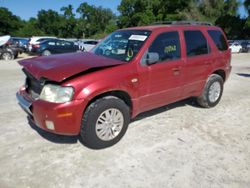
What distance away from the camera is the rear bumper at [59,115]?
3.86 metres

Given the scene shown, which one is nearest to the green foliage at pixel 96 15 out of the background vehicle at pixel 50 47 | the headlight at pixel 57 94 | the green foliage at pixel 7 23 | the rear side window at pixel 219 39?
the green foliage at pixel 7 23

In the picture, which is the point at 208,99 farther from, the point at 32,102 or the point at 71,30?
the point at 71,30

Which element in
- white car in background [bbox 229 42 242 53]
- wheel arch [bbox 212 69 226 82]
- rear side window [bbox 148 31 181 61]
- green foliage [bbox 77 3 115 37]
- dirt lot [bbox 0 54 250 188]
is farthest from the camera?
green foliage [bbox 77 3 115 37]

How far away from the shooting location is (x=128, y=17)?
67062 mm

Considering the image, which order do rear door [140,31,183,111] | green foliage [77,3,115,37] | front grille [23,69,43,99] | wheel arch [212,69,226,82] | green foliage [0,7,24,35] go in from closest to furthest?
front grille [23,69,43,99]
rear door [140,31,183,111]
wheel arch [212,69,226,82]
green foliage [0,7,24,35]
green foliage [77,3,115,37]

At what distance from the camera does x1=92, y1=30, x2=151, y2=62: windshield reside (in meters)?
4.79

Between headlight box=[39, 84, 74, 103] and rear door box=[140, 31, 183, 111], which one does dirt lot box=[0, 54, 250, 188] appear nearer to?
rear door box=[140, 31, 183, 111]

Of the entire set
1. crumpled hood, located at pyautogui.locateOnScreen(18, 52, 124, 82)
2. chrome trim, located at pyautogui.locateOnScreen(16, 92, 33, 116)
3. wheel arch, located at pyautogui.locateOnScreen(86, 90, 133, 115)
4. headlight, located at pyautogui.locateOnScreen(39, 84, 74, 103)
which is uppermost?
crumpled hood, located at pyautogui.locateOnScreen(18, 52, 124, 82)

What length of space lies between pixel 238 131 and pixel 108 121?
238 centimetres

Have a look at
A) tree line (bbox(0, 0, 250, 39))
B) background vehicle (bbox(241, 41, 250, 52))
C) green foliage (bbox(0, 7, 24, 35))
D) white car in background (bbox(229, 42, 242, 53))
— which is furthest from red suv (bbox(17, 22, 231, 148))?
green foliage (bbox(0, 7, 24, 35))

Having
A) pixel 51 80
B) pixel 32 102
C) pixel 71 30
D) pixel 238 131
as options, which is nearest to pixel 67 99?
pixel 51 80

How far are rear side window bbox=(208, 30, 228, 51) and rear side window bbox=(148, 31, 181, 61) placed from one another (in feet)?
4.10

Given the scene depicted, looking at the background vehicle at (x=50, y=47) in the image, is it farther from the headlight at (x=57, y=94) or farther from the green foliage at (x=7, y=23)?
the green foliage at (x=7, y=23)

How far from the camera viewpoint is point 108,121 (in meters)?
4.30
